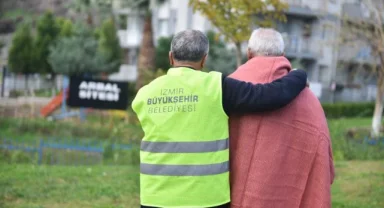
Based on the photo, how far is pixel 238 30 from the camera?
677 inches

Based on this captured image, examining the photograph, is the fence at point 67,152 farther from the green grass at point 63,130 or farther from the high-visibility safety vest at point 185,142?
the high-visibility safety vest at point 185,142

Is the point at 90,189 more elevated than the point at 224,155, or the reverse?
the point at 224,155

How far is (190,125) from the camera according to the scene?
3.97m

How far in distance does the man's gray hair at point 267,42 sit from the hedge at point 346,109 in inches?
1266

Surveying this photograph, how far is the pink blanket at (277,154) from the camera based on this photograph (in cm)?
418

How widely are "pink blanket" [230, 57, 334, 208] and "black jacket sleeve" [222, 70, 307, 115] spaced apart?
131mm

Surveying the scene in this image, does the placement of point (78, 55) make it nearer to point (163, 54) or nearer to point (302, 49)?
point (163, 54)

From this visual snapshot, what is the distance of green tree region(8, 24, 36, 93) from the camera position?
42.9 meters

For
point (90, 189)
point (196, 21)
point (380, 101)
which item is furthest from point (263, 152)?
point (196, 21)

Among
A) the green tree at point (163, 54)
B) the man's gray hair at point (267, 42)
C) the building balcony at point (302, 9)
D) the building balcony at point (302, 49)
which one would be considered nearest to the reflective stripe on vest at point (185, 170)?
the man's gray hair at point (267, 42)

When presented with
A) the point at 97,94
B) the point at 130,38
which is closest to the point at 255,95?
the point at 97,94

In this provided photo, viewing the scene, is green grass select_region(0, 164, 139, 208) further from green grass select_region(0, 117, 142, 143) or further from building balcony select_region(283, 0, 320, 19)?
building balcony select_region(283, 0, 320, 19)

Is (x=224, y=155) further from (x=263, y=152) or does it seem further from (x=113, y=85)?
(x=113, y=85)

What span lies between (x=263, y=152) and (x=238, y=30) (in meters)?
13.2
